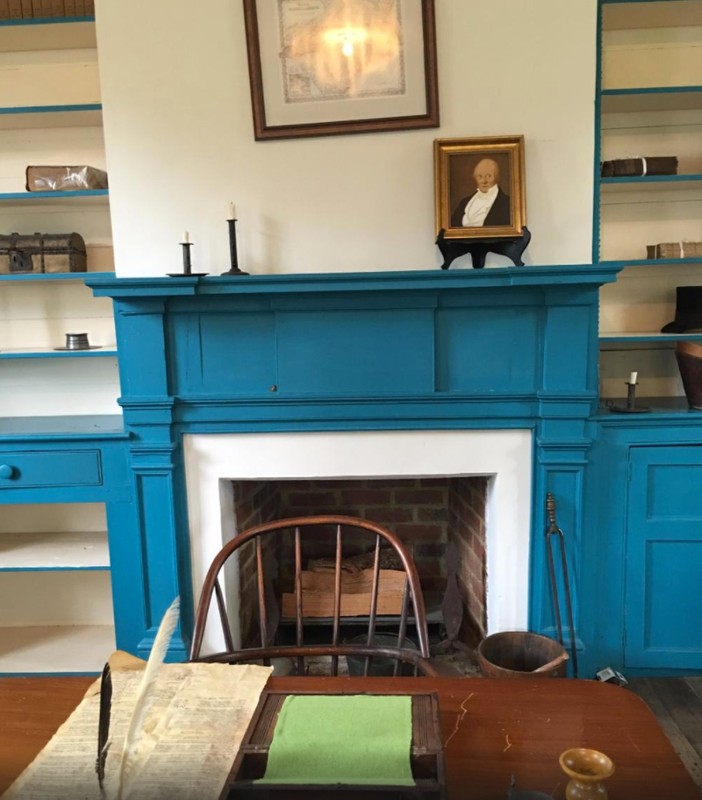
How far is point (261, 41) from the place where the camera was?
2.06m

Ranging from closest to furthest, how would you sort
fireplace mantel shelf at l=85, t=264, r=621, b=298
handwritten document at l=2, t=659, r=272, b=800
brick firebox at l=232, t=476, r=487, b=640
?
1. handwritten document at l=2, t=659, r=272, b=800
2. fireplace mantel shelf at l=85, t=264, r=621, b=298
3. brick firebox at l=232, t=476, r=487, b=640

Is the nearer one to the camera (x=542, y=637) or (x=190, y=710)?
(x=190, y=710)

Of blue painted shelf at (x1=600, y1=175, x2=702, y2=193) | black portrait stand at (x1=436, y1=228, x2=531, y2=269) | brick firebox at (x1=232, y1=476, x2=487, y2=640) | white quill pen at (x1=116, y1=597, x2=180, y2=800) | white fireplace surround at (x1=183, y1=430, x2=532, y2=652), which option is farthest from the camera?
brick firebox at (x1=232, y1=476, x2=487, y2=640)

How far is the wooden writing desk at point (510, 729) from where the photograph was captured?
80 cm

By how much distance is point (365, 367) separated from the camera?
208cm

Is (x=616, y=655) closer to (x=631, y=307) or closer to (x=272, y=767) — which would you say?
(x=631, y=307)

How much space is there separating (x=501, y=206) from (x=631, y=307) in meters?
0.82

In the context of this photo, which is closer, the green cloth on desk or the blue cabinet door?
the green cloth on desk

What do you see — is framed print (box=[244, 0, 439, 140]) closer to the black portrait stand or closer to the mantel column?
the black portrait stand

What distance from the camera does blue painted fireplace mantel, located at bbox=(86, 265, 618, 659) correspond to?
6.64ft

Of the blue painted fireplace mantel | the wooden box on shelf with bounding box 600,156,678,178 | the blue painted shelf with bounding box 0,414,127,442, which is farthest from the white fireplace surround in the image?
the wooden box on shelf with bounding box 600,156,678,178

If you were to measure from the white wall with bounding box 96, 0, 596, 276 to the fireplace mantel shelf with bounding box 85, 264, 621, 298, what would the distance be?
0.22 m

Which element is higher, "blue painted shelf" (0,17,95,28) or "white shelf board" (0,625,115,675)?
"blue painted shelf" (0,17,95,28)

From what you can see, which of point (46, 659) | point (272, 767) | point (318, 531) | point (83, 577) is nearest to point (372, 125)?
point (318, 531)
